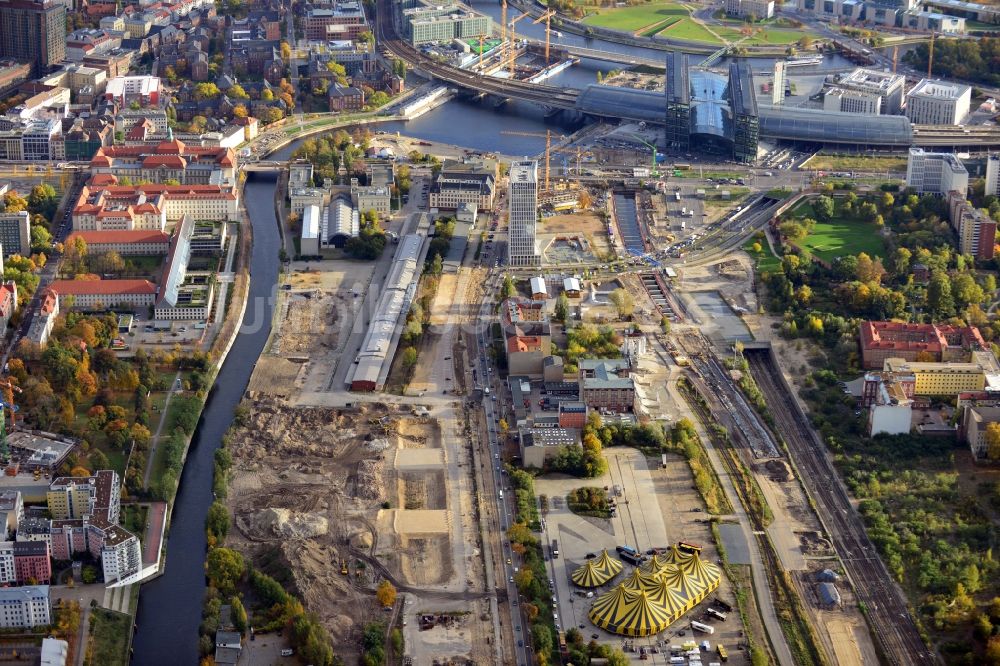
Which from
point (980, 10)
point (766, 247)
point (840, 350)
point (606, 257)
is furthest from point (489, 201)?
point (980, 10)

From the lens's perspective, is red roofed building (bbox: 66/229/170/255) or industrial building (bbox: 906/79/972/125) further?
industrial building (bbox: 906/79/972/125)

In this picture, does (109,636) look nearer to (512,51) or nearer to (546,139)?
(546,139)

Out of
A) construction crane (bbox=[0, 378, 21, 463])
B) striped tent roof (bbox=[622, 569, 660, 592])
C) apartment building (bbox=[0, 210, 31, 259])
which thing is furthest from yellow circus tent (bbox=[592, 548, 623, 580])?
apartment building (bbox=[0, 210, 31, 259])

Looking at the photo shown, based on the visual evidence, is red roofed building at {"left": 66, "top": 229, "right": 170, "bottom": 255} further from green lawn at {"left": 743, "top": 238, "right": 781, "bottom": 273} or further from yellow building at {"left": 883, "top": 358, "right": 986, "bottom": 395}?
yellow building at {"left": 883, "top": 358, "right": 986, "bottom": 395}

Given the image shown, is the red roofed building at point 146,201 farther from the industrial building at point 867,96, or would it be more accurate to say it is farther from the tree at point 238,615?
the industrial building at point 867,96

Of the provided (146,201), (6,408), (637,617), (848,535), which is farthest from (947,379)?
(146,201)

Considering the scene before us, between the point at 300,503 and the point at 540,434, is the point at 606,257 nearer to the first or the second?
the point at 540,434

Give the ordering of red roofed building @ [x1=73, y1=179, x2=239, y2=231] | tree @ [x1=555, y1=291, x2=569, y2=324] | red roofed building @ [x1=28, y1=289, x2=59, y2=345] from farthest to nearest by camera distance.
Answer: red roofed building @ [x1=73, y1=179, x2=239, y2=231], tree @ [x1=555, y1=291, x2=569, y2=324], red roofed building @ [x1=28, y1=289, x2=59, y2=345]

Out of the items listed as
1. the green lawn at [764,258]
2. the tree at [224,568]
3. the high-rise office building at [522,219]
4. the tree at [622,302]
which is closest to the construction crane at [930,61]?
the green lawn at [764,258]
